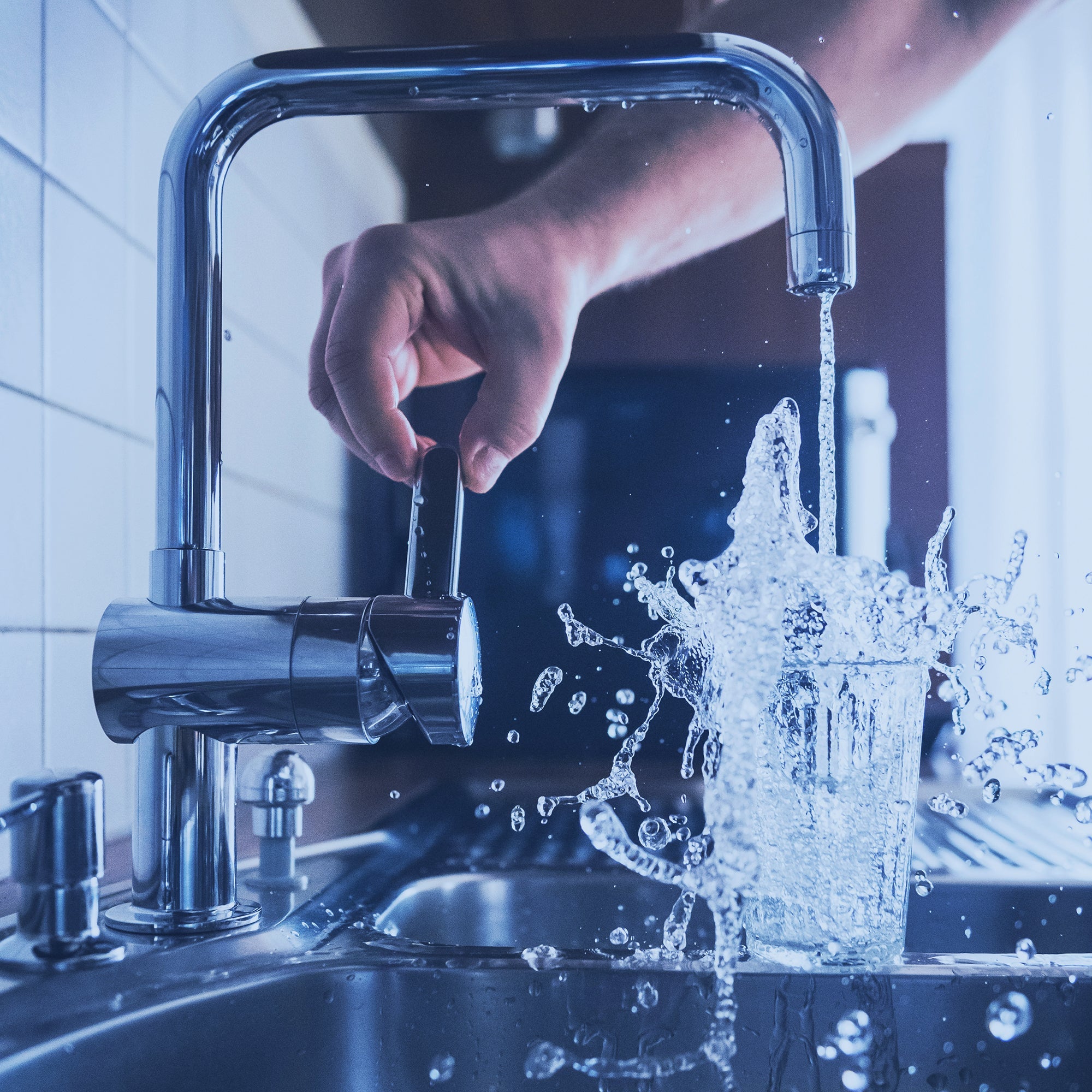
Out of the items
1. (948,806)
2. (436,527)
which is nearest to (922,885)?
(948,806)

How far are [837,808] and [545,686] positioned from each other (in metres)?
0.41

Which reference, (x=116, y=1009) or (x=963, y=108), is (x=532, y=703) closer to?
(x=116, y=1009)

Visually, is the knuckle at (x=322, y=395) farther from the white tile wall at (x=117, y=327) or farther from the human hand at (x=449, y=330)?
the white tile wall at (x=117, y=327)

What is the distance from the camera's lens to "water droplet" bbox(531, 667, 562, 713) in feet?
2.83

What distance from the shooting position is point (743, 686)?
0.47m

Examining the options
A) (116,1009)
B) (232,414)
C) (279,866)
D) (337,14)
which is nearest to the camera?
(116,1009)

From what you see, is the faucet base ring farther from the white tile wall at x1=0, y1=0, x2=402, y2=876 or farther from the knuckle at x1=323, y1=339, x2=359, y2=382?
the knuckle at x1=323, y1=339, x2=359, y2=382

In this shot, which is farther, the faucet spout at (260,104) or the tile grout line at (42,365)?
the tile grout line at (42,365)

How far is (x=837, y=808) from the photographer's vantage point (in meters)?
0.48

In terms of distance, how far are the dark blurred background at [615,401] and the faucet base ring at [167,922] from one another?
1.31 feet

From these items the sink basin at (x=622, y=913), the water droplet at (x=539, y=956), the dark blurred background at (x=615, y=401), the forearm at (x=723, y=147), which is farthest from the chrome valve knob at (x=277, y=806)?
the forearm at (x=723, y=147)

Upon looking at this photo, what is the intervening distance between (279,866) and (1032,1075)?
0.38 m

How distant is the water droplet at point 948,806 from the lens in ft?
2.24

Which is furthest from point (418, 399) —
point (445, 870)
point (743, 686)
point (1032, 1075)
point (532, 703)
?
point (1032, 1075)
